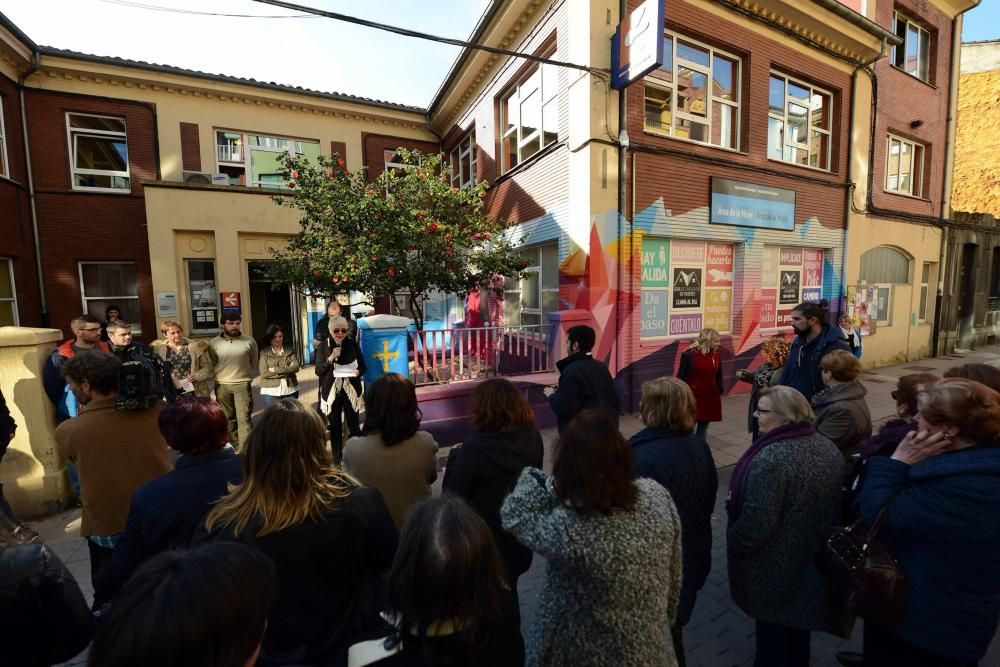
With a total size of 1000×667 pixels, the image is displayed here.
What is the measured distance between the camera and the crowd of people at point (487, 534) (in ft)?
3.71

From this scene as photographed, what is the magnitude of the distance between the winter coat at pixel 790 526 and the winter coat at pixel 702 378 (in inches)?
113

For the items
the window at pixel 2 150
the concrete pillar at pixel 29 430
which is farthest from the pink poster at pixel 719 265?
the window at pixel 2 150

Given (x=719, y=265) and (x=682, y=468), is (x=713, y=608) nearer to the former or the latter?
(x=682, y=468)

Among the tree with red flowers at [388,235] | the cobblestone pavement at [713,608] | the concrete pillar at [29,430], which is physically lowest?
the cobblestone pavement at [713,608]

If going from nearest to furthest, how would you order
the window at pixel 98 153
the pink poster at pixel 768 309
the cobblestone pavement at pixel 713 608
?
the cobblestone pavement at pixel 713 608 → the pink poster at pixel 768 309 → the window at pixel 98 153

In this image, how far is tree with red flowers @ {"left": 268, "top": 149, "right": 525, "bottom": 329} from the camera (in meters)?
6.34

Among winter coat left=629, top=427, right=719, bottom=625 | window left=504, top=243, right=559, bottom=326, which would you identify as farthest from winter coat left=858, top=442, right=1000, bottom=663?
window left=504, top=243, right=559, bottom=326

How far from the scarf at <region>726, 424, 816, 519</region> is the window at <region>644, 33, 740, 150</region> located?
6.64 metres

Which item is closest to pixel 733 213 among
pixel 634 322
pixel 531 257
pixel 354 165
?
pixel 634 322

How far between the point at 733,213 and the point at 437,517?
8697 millimetres

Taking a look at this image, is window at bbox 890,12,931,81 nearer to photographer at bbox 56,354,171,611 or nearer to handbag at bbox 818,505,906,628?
handbag at bbox 818,505,906,628

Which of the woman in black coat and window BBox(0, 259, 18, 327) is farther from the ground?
window BBox(0, 259, 18, 327)

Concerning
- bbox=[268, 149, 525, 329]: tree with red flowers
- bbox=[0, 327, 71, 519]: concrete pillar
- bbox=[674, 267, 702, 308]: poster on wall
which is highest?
bbox=[268, 149, 525, 329]: tree with red flowers

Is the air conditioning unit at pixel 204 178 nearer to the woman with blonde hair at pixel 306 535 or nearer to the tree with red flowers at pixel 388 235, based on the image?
the tree with red flowers at pixel 388 235
